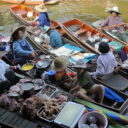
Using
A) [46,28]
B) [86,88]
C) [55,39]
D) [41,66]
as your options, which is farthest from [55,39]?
[86,88]

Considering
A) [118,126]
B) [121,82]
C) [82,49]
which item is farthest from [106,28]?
[118,126]

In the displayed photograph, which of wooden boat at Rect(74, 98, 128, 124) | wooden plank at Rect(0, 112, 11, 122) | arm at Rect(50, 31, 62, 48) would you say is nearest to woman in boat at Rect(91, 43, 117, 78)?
wooden boat at Rect(74, 98, 128, 124)

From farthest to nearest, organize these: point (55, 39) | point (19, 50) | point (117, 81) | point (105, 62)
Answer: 1. point (55, 39)
2. point (19, 50)
3. point (117, 81)
4. point (105, 62)

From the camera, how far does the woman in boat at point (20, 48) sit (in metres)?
6.07

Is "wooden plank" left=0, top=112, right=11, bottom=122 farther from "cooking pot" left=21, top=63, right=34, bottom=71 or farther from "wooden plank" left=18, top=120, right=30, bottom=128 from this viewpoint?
"cooking pot" left=21, top=63, right=34, bottom=71

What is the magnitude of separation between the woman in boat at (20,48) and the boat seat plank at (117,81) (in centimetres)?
225

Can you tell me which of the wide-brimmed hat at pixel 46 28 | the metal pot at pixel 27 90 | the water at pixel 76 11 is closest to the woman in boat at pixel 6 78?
the metal pot at pixel 27 90

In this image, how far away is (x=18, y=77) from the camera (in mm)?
5652

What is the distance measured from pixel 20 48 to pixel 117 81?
2.78 metres

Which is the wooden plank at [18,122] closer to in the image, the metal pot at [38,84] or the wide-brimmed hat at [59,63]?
the metal pot at [38,84]

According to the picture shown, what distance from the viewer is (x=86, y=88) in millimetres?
4840

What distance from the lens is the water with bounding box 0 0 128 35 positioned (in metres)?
11.5

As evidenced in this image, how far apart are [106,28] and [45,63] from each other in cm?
331

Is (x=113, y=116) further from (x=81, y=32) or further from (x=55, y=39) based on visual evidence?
(x=81, y=32)
